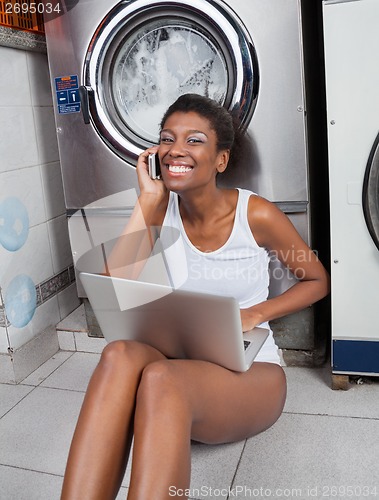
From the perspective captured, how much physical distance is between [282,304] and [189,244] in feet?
1.07

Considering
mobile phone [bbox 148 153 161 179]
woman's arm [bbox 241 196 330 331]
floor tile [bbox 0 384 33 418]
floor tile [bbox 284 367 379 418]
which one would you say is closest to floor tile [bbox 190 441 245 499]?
floor tile [bbox 284 367 379 418]

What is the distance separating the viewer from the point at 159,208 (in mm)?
1753

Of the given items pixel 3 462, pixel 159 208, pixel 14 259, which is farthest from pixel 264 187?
pixel 3 462

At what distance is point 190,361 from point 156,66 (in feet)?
3.41

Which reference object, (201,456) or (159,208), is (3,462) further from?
(159,208)

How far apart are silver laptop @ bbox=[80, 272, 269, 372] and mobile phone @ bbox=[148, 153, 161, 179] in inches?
18.8

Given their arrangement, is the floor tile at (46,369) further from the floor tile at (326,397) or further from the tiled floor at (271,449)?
the floor tile at (326,397)

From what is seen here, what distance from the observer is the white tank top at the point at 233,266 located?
1621mm

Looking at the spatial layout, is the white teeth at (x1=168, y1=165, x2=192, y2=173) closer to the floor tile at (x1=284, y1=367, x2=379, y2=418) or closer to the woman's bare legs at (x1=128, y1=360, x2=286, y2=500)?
the woman's bare legs at (x1=128, y1=360, x2=286, y2=500)

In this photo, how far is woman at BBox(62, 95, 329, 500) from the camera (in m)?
1.19

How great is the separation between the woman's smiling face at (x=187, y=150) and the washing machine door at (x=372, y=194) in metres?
0.47

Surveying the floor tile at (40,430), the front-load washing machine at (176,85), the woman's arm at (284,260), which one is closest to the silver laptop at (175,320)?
the woman's arm at (284,260)

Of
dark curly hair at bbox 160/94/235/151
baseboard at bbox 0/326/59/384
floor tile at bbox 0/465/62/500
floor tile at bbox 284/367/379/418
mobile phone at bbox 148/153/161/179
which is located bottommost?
floor tile at bbox 0/465/62/500

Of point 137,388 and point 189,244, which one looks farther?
point 189,244
